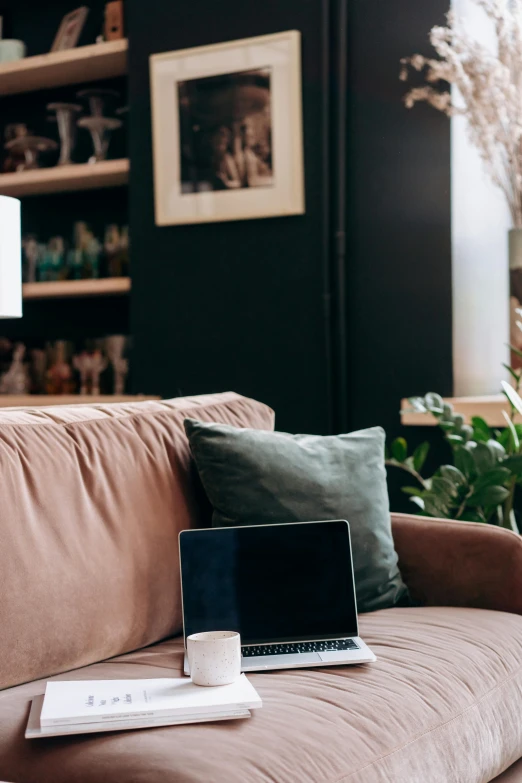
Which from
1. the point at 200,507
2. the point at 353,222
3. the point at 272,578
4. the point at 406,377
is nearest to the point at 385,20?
the point at 353,222

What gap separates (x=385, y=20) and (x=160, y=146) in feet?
3.02

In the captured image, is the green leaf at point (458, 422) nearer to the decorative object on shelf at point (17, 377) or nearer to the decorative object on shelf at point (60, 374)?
the decorative object on shelf at point (60, 374)

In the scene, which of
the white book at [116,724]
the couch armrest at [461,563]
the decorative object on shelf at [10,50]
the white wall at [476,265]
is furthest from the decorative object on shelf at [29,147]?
the white book at [116,724]

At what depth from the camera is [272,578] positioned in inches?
65.4

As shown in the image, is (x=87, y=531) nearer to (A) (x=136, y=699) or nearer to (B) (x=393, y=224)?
(A) (x=136, y=699)

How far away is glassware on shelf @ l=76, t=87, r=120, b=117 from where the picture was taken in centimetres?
382

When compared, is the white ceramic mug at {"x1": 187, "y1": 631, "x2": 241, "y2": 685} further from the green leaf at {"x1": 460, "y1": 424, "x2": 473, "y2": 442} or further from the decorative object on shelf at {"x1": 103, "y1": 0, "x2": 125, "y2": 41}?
the decorative object on shelf at {"x1": 103, "y1": 0, "x2": 125, "y2": 41}

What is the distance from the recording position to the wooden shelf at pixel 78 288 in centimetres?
369

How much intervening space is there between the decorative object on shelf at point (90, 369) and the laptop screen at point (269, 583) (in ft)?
7.40

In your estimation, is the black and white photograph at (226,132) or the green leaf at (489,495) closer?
the green leaf at (489,495)

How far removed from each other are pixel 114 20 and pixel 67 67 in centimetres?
28

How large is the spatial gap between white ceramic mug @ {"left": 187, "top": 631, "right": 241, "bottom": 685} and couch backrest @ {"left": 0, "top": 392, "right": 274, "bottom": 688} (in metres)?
0.29

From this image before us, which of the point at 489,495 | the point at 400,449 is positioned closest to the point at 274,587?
the point at 489,495

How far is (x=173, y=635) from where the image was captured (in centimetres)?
177
